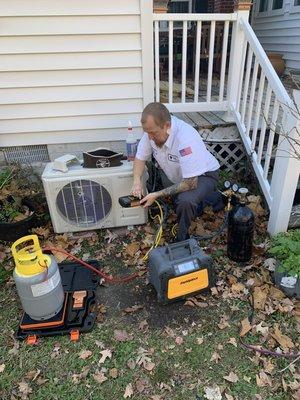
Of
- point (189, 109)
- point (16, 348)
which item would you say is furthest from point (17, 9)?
point (16, 348)

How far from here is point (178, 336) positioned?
2.28 meters

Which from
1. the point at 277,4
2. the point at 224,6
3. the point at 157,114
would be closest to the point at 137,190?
the point at 157,114

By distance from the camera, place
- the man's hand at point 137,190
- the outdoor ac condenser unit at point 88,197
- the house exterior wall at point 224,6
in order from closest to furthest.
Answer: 1. the man's hand at point 137,190
2. the outdoor ac condenser unit at point 88,197
3. the house exterior wall at point 224,6

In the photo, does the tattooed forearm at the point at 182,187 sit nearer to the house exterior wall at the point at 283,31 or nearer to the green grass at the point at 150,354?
the green grass at the point at 150,354

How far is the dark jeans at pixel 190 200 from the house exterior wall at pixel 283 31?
4.60m

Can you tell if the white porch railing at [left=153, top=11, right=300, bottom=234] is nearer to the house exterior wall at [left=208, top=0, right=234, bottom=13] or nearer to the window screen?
the house exterior wall at [left=208, top=0, right=234, bottom=13]

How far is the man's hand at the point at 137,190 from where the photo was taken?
287cm

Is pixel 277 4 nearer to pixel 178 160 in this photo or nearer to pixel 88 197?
pixel 178 160

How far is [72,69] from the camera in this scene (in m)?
3.35

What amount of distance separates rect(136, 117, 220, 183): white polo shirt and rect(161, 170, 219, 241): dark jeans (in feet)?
0.34

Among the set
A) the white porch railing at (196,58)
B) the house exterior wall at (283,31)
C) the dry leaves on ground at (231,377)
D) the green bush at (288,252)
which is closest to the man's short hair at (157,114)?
the white porch railing at (196,58)

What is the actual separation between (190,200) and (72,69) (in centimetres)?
189

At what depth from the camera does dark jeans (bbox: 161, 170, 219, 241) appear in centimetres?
282

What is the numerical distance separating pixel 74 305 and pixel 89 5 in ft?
9.17
